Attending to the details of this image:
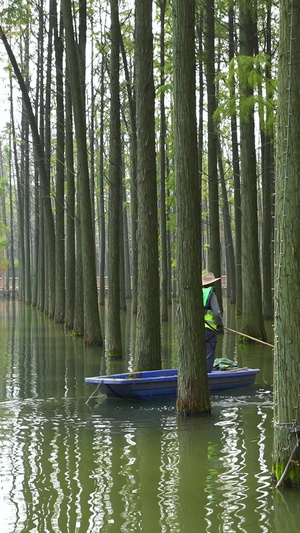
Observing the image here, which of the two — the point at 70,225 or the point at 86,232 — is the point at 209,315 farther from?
the point at 70,225

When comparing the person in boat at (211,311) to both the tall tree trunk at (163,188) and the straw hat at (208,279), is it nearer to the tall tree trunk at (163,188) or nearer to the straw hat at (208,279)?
the straw hat at (208,279)

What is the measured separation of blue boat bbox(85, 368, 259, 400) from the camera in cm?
1164

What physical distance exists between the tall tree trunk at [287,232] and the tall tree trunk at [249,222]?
11.4 meters

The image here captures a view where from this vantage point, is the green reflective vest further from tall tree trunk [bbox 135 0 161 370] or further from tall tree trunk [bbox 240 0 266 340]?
tall tree trunk [bbox 240 0 266 340]

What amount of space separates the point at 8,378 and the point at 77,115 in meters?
6.97

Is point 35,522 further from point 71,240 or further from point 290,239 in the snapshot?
point 71,240

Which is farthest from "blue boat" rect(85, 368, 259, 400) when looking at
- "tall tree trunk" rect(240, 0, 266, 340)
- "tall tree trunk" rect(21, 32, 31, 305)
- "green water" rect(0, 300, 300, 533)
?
"tall tree trunk" rect(21, 32, 31, 305)

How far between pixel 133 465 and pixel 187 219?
3224 millimetres

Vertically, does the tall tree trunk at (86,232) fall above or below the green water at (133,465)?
above

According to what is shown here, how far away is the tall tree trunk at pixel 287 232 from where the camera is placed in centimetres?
695

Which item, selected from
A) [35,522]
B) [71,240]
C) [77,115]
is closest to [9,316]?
[71,240]

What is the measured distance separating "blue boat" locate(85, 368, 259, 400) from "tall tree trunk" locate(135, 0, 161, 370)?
0.67m

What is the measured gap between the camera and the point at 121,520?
6.32 m

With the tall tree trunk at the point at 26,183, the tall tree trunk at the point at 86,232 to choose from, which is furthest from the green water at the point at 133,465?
the tall tree trunk at the point at 26,183
